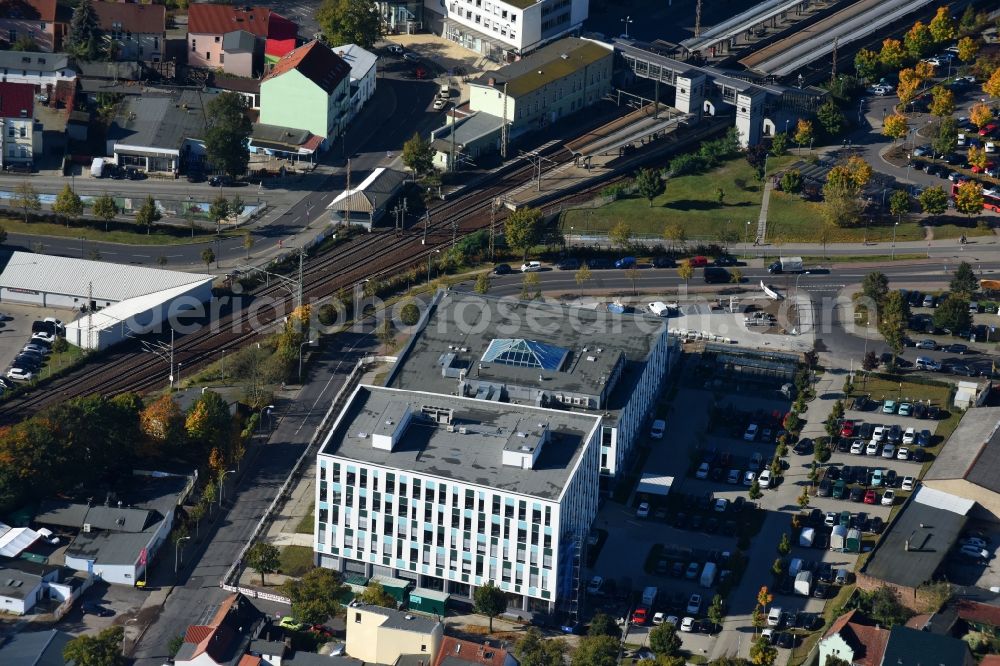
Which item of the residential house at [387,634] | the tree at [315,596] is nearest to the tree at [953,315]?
the residential house at [387,634]

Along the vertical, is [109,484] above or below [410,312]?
below

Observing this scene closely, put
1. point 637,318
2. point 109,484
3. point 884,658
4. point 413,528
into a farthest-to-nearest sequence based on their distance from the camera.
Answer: point 637,318 < point 109,484 < point 413,528 < point 884,658

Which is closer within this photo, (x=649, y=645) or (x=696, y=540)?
(x=649, y=645)

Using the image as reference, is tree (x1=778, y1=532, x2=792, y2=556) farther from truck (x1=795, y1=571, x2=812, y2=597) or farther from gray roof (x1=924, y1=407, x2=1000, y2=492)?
gray roof (x1=924, y1=407, x2=1000, y2=492)

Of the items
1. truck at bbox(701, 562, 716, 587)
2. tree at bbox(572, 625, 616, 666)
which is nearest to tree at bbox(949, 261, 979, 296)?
truck at bbox(701, 562, 716, 587)

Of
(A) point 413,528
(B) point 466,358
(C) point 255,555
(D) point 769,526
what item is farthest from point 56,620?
(D) point 769,526

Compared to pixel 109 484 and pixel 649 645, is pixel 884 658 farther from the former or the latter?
pixel 109 484

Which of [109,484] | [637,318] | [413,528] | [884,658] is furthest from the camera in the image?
[637,318]
